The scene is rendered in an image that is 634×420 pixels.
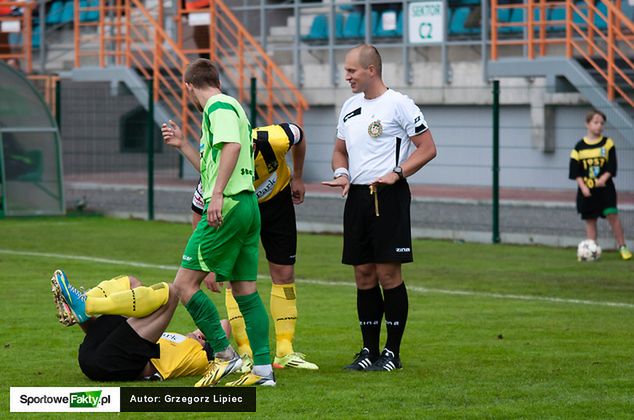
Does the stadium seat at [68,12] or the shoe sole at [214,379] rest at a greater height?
the stadium seat at [68,12]

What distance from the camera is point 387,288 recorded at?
29.1 feet

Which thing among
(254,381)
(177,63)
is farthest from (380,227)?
A: (177,63)

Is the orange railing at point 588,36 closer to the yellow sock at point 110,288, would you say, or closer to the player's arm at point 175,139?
the player's arm at point 175,139

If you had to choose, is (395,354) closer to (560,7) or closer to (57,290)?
(57,290)

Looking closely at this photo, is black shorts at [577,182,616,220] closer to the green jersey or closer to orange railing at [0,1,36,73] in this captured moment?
the green jersey

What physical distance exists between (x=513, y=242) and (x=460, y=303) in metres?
6.18

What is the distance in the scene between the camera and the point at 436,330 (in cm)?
1062

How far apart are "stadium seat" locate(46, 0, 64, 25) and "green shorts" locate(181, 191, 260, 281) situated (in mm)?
27891

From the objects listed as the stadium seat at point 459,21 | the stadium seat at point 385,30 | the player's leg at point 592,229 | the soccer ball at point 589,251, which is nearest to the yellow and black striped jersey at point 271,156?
the soccer ball at point 589,251

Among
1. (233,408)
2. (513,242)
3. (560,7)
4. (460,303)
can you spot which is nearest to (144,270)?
(460,303)

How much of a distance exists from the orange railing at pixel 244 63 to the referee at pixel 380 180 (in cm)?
1609

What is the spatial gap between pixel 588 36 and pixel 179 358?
15.2 meters

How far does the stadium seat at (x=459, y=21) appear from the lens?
2616 centimetres

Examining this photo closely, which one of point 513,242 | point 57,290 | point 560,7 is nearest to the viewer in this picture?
point 57,290
